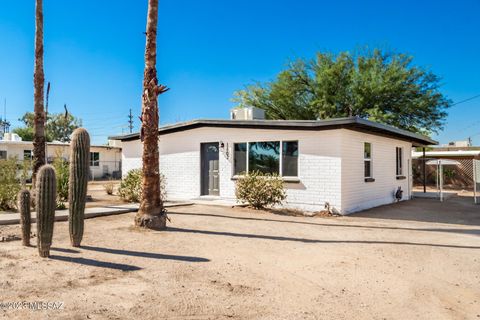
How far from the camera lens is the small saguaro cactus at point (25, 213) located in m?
6.11

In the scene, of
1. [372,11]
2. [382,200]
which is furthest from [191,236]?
[372,11]

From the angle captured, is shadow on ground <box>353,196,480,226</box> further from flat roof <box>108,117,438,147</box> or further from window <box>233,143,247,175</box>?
window <box>233,143,247,175</box>

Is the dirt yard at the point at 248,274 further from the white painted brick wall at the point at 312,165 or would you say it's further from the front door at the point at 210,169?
the front door at the point at 210,169

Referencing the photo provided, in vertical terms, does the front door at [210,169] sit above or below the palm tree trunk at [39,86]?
below

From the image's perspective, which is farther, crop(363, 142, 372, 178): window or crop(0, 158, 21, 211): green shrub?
crop(363, 142, 372, 178): window

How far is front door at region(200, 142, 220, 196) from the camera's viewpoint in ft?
45.8

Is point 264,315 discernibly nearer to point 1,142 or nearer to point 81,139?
point 81,139

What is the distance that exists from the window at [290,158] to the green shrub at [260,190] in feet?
1.46

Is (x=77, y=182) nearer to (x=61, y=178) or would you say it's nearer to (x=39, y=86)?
(x=61, y=178)

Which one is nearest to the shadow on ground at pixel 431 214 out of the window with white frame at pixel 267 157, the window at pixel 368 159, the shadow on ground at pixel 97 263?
the window at pixel 368 159

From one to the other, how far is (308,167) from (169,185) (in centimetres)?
631

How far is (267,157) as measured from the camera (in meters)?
12.7

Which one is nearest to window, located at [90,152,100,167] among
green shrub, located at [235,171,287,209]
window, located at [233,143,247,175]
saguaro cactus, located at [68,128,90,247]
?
window, located at [233,143,247,175]

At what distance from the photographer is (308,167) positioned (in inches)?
464
